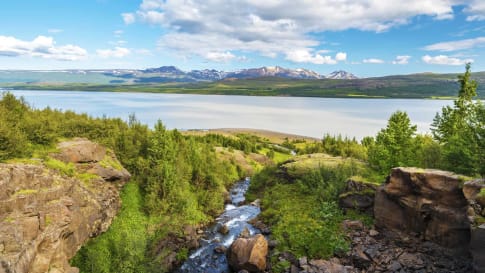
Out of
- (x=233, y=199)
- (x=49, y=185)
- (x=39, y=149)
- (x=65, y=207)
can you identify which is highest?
(x=39, y=149)

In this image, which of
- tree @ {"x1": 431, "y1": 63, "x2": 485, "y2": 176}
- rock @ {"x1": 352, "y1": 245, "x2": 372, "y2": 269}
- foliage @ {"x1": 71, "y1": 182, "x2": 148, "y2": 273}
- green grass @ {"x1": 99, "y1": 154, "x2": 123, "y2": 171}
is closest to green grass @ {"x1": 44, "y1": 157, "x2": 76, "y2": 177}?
green grass @ {"x1": 99, "y1": 154, "x2": 123, "y2": 171}

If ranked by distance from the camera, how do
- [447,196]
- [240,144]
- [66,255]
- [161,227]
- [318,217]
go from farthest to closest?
1. [240,144]
2. [318,217]
3. [161,227]
4. [447,196]
5. [66,255]

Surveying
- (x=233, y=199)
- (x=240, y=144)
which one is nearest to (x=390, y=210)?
(x=233, y=199)

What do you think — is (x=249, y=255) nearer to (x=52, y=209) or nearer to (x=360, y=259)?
(x=360, y=259)

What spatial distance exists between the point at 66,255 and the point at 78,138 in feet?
50.7

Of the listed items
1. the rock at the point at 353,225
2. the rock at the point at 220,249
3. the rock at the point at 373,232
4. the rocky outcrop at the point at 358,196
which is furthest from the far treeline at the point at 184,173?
the rock at the point at 220,249

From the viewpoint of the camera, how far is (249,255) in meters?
30.1

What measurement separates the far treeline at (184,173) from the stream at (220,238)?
5.07 ft

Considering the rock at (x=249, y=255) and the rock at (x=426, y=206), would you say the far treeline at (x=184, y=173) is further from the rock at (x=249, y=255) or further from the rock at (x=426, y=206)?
the rock at (x=426, y=206)

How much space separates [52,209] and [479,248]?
104 ft

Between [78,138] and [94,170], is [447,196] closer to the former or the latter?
[94,170]

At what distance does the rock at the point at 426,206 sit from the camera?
1026 inches

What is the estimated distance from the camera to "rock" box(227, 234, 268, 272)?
29.8 meters

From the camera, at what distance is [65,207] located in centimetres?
2403
